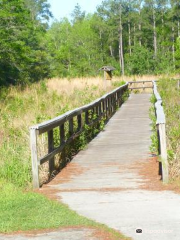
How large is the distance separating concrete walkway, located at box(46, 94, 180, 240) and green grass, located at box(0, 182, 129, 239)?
0.60 ft

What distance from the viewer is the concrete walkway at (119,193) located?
537 centimetres

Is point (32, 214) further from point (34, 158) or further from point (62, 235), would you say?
point (34, 158)

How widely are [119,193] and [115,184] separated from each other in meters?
0.66

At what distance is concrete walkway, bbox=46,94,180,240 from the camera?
537 centimetres

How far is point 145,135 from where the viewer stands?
1355 centimetres

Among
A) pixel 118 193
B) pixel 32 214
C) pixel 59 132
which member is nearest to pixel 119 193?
pixel 118 193

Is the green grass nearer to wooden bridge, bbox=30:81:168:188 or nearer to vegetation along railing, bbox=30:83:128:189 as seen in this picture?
vegetation along railing, bbox=30:83:128:189

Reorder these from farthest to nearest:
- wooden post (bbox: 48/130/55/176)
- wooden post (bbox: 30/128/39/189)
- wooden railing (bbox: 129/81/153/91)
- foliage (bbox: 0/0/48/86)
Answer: wooden railing (bbox: 129/81/153/91), foliage (bbox: 0/0/48/86), wooden post (bbox: 48/130/55/176), wooden post (bbox: 30/128/39/189)

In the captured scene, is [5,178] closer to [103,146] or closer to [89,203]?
[89,203]

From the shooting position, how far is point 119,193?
7031mm

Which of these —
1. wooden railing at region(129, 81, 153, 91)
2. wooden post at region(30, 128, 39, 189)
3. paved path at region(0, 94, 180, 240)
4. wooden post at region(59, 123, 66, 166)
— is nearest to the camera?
paved path at region(0, 94, 180, 240)

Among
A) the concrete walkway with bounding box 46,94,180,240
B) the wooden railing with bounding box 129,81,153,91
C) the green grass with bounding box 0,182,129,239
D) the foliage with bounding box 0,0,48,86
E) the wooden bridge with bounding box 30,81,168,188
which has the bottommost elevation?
the concrete walkway with bounding box 46,94,180,240

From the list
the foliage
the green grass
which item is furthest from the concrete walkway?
the foliage

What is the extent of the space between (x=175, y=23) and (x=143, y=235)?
8501cm
